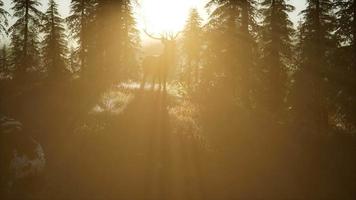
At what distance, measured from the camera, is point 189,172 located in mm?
18375

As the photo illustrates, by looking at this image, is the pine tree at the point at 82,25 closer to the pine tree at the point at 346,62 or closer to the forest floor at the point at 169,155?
the forest floor at the point at 169,155

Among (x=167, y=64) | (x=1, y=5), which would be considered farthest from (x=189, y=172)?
(x=1, y=5)

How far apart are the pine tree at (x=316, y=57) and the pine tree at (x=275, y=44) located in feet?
4.55

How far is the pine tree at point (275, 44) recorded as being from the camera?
31.2 metres

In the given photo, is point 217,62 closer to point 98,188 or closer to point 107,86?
point 107,86

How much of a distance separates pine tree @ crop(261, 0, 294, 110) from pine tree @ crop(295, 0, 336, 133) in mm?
1385

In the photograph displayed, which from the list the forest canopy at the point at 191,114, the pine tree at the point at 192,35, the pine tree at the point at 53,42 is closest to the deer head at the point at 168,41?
the forest canopy at the point at 191,114

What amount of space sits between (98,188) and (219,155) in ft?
21.4

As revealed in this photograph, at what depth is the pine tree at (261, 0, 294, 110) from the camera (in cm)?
3119

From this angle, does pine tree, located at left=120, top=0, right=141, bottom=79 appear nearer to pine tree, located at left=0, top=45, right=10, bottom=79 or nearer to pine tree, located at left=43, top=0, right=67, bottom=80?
pine tree, located at left=43, top=0, right=67, bottom=80

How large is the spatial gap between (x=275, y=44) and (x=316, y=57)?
10.4ft

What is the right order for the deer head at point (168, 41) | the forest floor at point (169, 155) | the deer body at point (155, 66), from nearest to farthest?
the forest floor at point (169, 155) → the deer head at point (168, 41) → the deer body at point (155, 66)

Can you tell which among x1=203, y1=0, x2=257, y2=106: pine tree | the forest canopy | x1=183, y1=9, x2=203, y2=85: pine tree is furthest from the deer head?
x1=183, y1=9, x2=203, y2=85: pine tree

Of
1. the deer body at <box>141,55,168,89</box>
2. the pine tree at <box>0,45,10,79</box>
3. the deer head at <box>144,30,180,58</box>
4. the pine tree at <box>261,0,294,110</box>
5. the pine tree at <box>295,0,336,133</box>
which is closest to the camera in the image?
the deer head at <box>144,30,180,58</box>
